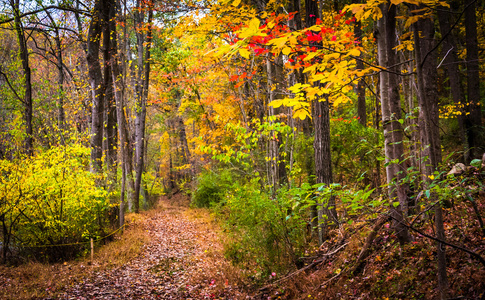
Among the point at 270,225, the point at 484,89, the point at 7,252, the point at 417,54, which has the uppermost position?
the point at 484,89

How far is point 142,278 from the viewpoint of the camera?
576cm

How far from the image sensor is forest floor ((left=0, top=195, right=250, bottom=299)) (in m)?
4.84

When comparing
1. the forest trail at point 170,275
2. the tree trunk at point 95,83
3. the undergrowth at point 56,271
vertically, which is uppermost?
the tree trunk at point 95,83

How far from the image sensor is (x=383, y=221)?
3814mm

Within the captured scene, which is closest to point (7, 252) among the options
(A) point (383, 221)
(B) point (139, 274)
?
(B) point (139, 274)

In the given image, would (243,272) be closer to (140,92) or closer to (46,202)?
(46,202)

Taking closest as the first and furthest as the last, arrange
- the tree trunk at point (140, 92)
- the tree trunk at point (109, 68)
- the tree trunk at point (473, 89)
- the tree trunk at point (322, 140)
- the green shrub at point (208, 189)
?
the tree trunk at point (322, 140) < the tree trunk at point (473, 89) < the tree trunk at point (109, 68) < the tree trunk at point (140, 92) < the green shrub at point (208, 189)

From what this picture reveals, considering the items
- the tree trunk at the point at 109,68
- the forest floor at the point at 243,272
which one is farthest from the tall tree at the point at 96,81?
the forest floor at the point at 243,272

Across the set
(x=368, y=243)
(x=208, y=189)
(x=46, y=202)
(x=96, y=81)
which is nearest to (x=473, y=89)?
(x=368, y=243)

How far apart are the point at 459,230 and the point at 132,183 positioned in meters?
11.4

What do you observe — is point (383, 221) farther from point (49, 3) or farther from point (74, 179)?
point (49, 3)

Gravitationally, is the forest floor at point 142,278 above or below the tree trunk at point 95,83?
below

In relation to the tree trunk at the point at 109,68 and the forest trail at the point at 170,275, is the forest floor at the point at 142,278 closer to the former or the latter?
the forest trail at the point at 170,275

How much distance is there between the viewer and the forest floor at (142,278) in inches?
191
